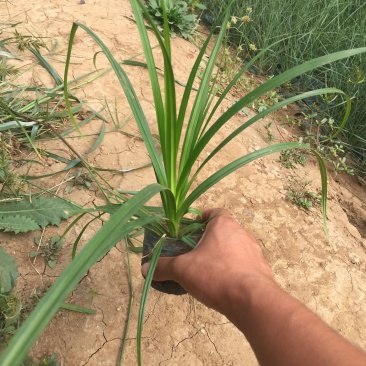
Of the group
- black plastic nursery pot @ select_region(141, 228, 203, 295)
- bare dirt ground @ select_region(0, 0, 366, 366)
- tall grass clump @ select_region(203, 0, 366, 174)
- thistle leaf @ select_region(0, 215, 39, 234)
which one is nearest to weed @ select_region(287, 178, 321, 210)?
bare dirt ground @ select_region(0, 0, 366, 366)

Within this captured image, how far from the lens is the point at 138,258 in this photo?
4.93 ft

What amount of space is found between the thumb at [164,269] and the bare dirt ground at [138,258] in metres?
0.30

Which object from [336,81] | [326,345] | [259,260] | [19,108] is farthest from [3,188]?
[336,81]

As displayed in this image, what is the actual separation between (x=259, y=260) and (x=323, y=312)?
60 cm

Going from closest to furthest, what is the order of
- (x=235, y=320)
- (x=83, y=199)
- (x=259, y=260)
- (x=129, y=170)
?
1. (x=235, y=320)
2. (x=259, y=260)
3. (x=83, y=199)
4. (x=129, y=170)

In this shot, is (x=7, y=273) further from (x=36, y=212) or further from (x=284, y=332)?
(x=284, y=332)

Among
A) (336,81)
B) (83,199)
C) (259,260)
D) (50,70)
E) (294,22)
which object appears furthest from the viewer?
(294,22)

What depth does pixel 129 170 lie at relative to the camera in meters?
1.75

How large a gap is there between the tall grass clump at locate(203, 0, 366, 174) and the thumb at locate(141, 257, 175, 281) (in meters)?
1.63

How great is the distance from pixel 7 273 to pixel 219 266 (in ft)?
2.09

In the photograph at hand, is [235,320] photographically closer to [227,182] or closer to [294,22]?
[227,182]

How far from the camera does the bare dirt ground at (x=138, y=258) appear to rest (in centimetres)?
133

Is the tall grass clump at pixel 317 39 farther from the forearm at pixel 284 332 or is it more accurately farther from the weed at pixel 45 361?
the weed at pixel 45 361

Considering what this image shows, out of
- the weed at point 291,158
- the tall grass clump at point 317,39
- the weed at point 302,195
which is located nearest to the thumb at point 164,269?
the weed at point 302,195
